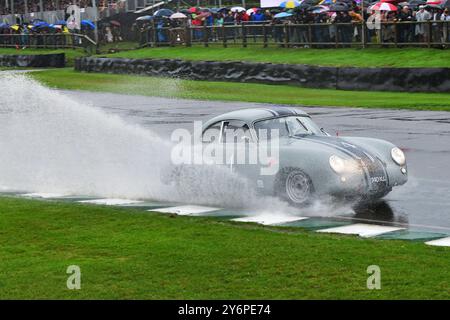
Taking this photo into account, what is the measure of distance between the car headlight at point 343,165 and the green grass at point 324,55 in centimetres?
1899

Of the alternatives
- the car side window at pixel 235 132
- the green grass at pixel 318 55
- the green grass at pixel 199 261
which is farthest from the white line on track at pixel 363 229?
the green grass at pixel 318 55

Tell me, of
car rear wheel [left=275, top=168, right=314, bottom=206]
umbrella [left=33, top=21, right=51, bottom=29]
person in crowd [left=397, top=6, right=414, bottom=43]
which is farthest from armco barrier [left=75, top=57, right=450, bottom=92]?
umbrella [left=33, top=21, right=51, bottom=29]

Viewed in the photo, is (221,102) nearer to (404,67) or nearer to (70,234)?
(404,67)

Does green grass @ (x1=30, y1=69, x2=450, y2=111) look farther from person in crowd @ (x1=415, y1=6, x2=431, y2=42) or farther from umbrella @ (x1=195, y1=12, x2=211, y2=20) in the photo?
umbrella @ (x1=195, y1=12, x2=211, y2=20)

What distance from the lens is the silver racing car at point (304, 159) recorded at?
512 inches

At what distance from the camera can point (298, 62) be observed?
120ft

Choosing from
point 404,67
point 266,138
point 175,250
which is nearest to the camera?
point 175,250

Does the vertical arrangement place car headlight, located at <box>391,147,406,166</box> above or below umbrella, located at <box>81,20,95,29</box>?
below

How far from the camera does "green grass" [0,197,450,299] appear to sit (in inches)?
341

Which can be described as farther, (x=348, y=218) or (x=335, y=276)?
(x=348, y=218)

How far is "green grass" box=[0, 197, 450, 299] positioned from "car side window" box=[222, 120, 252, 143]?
1.69m

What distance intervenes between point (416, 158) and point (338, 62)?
682 inches

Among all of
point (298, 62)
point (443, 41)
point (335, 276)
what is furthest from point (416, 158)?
point (298, 62)

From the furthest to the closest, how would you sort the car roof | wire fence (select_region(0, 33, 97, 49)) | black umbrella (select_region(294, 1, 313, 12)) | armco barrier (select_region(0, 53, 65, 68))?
wire fence (select_region(0, 33, 97, 49)) → armco barrier (select_region(0, 53, 65, 68)) → black umbrella (select_region(294, 1, 313, 12)) → the car roof
